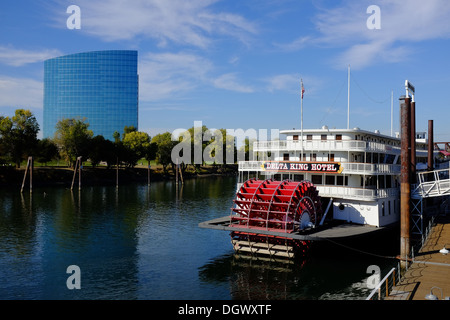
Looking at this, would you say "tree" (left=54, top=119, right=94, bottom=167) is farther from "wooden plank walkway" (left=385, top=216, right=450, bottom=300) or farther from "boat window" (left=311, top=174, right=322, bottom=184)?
"wooden plank walkway" (left=385, top=216, right=450, bottom=300)

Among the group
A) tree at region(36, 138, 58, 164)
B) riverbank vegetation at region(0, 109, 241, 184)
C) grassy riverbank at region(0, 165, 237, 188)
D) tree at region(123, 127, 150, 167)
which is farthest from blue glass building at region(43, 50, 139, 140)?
tree at region(36, 138, 58, 164)

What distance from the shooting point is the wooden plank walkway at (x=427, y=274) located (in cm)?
1642

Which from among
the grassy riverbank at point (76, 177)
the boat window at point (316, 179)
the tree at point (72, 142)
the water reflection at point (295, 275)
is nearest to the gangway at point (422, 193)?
the water reflection at point (295, 275)

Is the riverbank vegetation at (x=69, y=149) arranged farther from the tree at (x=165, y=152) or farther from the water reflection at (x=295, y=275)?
the water reflection at (x=295, y=275)

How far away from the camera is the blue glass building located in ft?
580

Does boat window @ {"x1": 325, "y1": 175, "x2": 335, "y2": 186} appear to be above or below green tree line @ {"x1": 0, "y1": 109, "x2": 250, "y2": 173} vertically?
below

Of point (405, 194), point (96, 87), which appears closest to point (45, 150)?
point (405, 194)

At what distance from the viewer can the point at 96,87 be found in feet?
586

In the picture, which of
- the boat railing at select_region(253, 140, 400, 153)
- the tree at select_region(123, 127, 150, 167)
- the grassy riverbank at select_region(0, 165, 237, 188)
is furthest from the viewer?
the tree at select_region(123, 127, 150, 167)

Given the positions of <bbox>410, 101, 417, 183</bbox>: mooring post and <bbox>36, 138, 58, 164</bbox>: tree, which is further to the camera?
<bbox>36, 138, 58, 164</bbox>: tree

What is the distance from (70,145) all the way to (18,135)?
465 inches

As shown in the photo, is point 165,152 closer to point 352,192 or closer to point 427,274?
point 352,192

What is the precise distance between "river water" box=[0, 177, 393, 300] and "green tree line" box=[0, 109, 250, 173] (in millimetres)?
39919

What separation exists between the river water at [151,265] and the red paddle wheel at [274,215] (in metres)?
1.04
